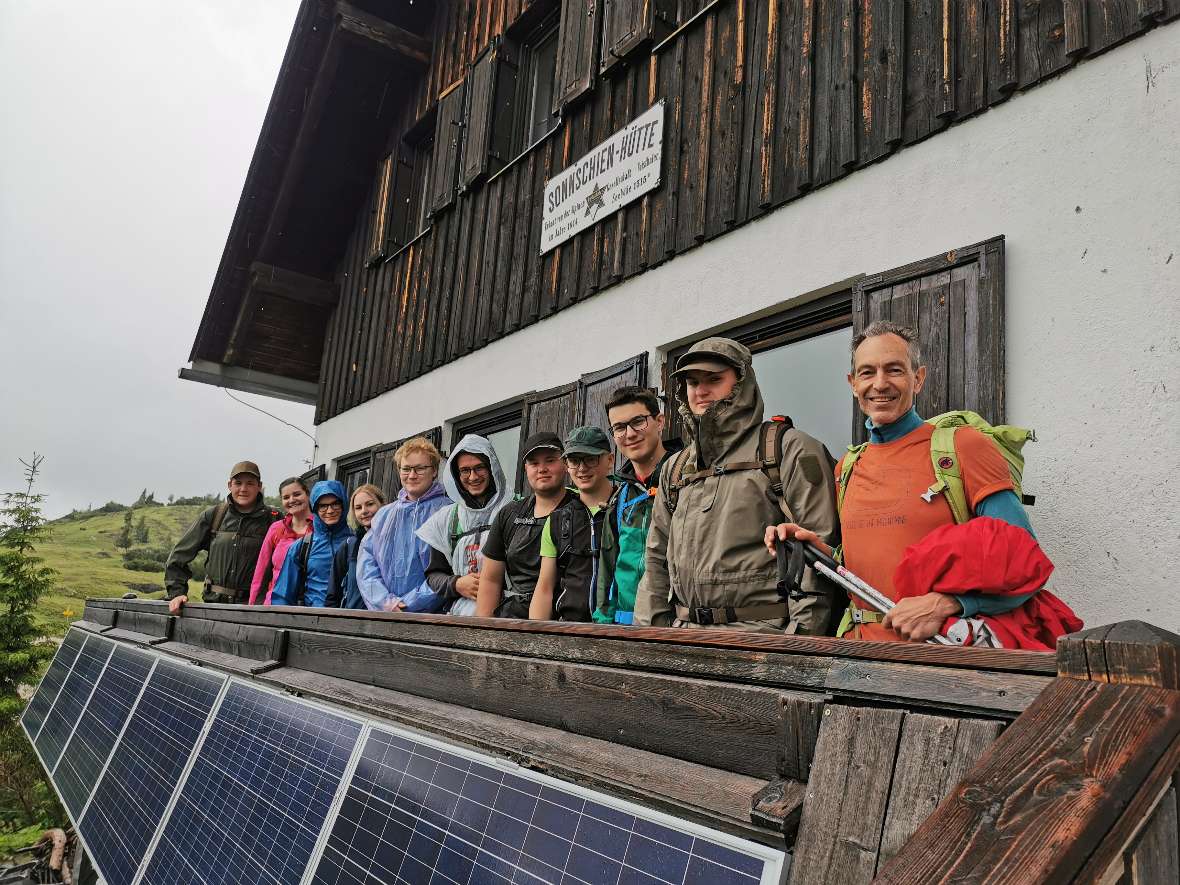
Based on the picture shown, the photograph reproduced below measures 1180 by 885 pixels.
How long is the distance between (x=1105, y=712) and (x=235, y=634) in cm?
460

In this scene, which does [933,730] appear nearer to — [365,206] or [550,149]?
[550,149]

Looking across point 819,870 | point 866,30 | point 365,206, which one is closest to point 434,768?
point 819,870

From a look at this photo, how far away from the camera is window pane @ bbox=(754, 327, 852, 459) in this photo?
4449mm

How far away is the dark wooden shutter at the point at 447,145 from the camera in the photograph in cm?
875

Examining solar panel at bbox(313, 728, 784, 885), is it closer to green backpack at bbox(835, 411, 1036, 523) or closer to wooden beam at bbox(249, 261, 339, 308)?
green backpack at bbox(835, 411, 1036, 523)

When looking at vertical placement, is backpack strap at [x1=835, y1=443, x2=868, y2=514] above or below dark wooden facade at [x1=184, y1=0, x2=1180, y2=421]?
below

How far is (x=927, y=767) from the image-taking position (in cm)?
125

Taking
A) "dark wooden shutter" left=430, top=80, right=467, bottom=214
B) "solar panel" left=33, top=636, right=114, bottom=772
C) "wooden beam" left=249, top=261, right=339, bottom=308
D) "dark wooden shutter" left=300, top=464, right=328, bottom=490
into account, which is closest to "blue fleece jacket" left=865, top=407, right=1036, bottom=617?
"solar panel" left=33, top=636, right=114, bottom=772

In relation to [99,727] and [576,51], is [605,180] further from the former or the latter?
[99,727]

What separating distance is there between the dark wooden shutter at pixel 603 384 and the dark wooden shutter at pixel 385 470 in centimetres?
305

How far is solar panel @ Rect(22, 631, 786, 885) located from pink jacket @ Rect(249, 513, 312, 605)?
5.26 ft

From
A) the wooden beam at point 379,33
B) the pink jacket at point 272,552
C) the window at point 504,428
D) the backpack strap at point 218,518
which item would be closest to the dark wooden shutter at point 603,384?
the window at point 504,428

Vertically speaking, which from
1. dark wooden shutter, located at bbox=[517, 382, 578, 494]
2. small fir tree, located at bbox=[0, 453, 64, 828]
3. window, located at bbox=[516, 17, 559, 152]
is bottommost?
small fir tree, located at bbox=[0, 453, 64, 828]

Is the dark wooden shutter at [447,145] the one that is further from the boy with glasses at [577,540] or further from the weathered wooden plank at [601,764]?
the weathered wooden plank at [601,764]
